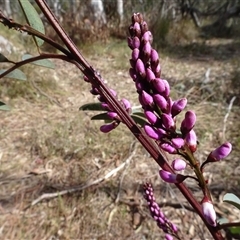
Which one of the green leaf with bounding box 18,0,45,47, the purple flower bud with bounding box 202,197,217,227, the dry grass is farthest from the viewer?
the dry grass

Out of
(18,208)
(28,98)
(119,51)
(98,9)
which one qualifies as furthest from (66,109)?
(98,9)

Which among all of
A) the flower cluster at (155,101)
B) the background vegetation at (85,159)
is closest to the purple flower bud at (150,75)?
the flower cluster at (155,101)

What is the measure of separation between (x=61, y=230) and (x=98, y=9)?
150 inches

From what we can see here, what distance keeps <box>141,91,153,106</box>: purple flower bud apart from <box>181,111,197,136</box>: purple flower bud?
0.04 meters

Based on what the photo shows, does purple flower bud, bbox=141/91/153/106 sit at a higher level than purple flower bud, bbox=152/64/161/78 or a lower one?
lower

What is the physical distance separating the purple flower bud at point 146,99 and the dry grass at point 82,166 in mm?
1108

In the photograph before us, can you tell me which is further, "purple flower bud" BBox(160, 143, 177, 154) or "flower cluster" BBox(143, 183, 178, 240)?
"flower cluster" BBox(143, 183, 178, 240)

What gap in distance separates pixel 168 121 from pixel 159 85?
0.04 metres

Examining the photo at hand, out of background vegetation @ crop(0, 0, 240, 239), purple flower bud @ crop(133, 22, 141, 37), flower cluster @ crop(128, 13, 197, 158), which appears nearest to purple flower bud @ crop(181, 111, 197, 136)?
flower cluster @ crop(128, 13, 197, 158)

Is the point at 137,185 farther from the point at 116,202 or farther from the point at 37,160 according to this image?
the point at 37,160

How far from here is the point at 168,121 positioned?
0.32m

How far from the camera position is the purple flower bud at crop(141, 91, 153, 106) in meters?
0.32

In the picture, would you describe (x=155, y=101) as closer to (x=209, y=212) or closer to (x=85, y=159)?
(x=209, y=212)

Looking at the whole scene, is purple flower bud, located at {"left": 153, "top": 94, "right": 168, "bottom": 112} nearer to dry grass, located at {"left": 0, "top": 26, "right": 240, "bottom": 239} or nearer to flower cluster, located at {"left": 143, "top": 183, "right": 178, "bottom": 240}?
flower cluster, located at {"left": 143, "top": 183, "right": 178, "bottom": 240}
